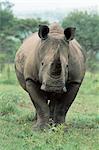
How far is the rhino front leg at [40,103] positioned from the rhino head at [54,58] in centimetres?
37

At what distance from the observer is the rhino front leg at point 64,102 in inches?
310

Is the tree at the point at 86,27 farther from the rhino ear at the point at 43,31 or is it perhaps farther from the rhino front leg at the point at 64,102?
the rhino ear at the point at 43,31

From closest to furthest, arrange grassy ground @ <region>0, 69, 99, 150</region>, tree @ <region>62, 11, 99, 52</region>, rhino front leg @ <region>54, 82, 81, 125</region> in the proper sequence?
grassy ground @ <region>0, 69, 99, 150</region>
rhino front leg @ <region>54, 82, 81, 125</region>
tree @ <region>62, 11, 99, 52</region>

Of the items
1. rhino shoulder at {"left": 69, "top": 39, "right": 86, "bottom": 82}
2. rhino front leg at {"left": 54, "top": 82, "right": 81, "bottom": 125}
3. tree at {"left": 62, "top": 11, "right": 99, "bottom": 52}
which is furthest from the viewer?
tree at {"left": 62, "top": 11, "right": 99, "bottom": 52}

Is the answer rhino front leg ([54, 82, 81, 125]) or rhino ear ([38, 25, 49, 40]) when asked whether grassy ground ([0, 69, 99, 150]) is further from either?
rhino ear ([38, 25, 49, 40])

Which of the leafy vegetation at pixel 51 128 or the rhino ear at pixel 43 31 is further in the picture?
the rhino ear at pixel 43 31

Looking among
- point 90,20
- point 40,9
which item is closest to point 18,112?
point 90,20

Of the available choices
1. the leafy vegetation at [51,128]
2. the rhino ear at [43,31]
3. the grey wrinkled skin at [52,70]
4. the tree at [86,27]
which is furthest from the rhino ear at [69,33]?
the tree at [86,27]

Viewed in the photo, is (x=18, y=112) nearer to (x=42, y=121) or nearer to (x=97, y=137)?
(x=42, y=121)

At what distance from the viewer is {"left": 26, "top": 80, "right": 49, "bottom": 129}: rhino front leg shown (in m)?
7.70

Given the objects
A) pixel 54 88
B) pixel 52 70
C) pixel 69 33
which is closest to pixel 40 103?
pixel 54 88

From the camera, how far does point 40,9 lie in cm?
5900

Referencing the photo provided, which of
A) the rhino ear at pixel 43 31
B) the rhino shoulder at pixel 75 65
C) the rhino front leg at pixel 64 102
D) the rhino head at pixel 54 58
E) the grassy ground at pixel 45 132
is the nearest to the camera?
the grassy ground at pixel 45 132

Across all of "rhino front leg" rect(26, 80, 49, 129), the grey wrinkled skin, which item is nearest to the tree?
the grey wrinkled skin
